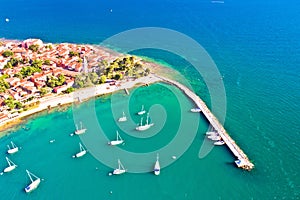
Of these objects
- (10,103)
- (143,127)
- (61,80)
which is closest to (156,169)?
(143,127)

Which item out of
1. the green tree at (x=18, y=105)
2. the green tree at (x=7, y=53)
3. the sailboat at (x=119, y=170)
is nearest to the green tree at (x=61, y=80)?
the green tree at (x=18, y=105)

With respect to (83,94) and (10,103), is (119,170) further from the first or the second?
(10,103)

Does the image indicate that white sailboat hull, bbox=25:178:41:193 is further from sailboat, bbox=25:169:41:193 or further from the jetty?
the jetty

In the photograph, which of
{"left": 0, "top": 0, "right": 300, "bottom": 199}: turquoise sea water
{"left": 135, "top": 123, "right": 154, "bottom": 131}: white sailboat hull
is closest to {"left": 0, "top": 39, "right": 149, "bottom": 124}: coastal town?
{"left": 0, "top": 0, "right": 300, "bottom": 199}: turquoise sea water

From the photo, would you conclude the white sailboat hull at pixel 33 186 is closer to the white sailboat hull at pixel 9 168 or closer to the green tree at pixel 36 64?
the white sailboat hull at pixel 9 168

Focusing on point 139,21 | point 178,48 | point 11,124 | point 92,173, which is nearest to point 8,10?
point 139,21

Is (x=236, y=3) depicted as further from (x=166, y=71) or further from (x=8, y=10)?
(x=8, y=10)

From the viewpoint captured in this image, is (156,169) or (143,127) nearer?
(156,169)

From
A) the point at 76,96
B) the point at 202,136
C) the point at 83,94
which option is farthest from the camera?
the point at 83,94
